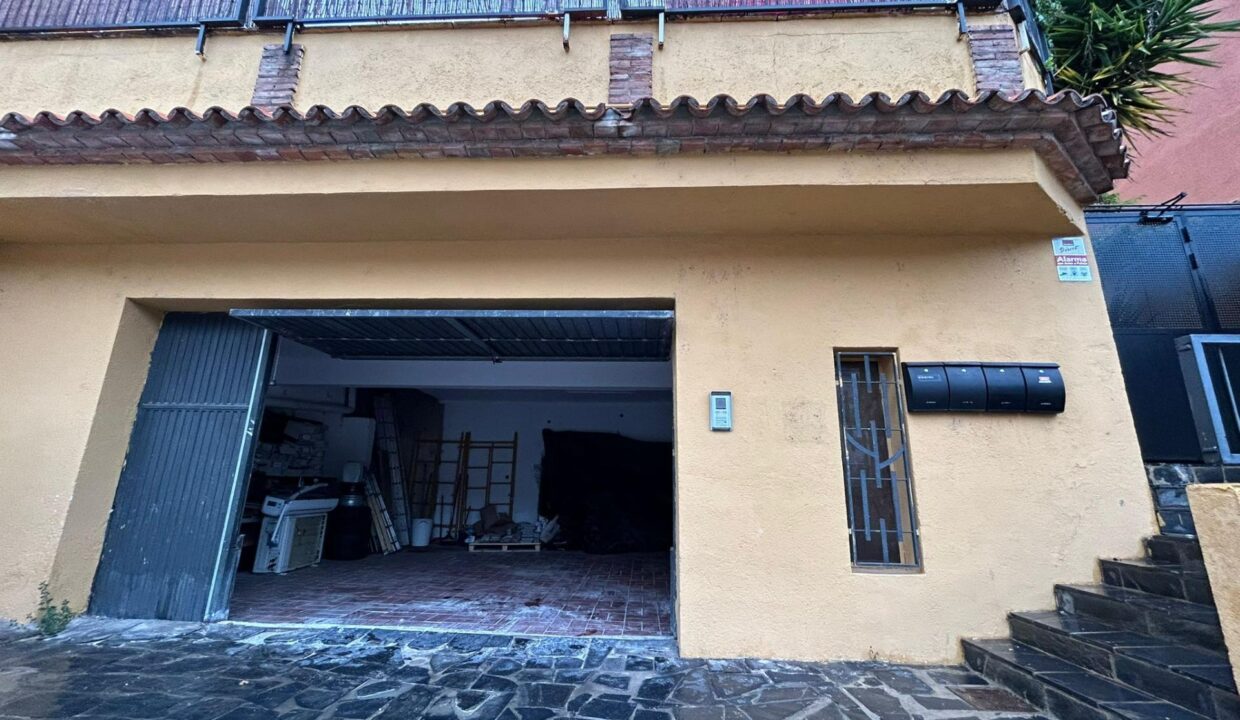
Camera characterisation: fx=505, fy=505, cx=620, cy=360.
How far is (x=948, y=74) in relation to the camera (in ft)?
12.9

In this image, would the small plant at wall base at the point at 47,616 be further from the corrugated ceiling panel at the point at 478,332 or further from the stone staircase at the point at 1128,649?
the stone staircase at the point at 1128,649

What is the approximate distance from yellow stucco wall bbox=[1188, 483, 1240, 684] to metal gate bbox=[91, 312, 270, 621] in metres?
6.08

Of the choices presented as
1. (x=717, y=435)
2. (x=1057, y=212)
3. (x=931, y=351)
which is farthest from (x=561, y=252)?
(x=1057, y=212)

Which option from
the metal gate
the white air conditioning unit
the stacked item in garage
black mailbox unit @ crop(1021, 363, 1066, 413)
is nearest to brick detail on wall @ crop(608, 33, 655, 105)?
black mailbox unit @ crop(1021, 363, 1066, 413)

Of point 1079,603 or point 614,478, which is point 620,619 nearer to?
point 1079,603

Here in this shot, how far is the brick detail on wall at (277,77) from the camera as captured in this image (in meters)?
4.19

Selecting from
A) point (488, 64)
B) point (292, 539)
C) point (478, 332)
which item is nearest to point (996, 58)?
point (488, 64)

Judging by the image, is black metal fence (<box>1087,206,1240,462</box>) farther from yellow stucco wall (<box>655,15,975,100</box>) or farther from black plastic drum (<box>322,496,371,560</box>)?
black plastic drum (<box>322,496,371,560</box>)

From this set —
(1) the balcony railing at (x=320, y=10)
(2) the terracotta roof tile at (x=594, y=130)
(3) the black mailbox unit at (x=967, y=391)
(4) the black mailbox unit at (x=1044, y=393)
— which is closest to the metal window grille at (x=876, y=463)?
(3) the black mailbox unit at (x=967, y=391)

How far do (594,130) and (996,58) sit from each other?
3217 millimetres

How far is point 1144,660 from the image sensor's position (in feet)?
7.97

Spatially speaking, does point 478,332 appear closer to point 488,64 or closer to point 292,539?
point 488,64

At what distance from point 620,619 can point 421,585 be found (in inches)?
107

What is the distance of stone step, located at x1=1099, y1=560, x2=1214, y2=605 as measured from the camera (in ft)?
8.97
